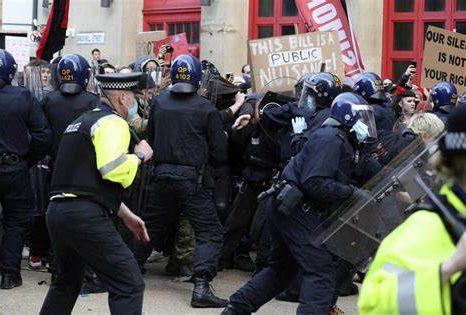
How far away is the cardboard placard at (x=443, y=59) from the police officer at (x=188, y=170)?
3.32 metres

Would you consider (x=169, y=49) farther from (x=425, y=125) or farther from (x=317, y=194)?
(x=317, y=194)

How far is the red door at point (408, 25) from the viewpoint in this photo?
15.8 m

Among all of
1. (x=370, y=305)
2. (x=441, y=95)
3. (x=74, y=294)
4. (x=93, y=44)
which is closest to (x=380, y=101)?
(x=441, y=95)

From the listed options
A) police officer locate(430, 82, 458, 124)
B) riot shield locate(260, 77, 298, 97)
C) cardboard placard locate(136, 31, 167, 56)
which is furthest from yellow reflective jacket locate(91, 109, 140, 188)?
cardboard placard locate(136, 31, 167, 56)

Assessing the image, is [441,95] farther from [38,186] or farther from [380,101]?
[38,186]

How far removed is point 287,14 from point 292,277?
38.4 ft

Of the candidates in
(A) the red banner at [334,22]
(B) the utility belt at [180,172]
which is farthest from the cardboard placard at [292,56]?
(B) the utility belt at [180,172]

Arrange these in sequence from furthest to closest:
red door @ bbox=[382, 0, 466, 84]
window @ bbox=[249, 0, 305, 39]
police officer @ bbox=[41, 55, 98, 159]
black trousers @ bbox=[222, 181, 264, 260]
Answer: window @ bbox=[249, 0, 305, 39] → red door @ bbox=[382, 0, 466, 84] → black trousers @ bbox=[222, 181, 264, 260] → police officer @ bbox=[41, 55, 98, 159]

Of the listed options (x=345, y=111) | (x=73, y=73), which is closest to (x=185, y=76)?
(x=73, y=73)

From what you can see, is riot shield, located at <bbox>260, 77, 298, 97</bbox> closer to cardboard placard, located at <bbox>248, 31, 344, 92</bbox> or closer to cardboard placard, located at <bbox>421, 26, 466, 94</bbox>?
cardboard placard, located at <bbox>248, 31, 344, 92</bbox>

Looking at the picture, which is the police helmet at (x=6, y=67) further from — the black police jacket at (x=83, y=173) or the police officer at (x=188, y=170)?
the black police jacket at (x=83, y=173)

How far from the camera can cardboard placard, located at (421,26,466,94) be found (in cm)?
1027

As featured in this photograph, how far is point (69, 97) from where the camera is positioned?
806 centimetres

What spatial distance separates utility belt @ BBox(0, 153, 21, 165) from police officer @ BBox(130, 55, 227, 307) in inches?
44.4
